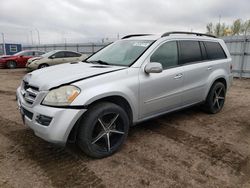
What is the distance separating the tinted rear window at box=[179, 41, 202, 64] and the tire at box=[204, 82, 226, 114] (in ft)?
2.67

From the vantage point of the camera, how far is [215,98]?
4883mm

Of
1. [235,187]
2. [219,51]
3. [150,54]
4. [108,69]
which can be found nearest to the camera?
[235,187]

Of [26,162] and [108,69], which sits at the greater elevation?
[108,69]

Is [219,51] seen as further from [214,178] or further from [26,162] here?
[26,162]

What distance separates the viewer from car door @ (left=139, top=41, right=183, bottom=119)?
3.32 m

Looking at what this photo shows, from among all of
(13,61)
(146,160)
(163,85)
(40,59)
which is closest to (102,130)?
(146,160)

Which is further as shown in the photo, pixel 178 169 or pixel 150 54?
pixel 150 54

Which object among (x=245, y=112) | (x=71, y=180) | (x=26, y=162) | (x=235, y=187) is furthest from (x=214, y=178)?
(x=245, y=112)

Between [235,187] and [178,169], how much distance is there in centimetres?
65

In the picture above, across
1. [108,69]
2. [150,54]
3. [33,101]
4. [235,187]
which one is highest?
[150,54]

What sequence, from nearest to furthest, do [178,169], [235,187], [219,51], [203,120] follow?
[235,187] → [178,169] → [203,120] → [219,51]

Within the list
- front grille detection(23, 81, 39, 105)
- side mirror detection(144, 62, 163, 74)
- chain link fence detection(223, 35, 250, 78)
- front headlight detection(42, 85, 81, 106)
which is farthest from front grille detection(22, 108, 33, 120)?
chain link fence detection(223, 35, 250, 78)

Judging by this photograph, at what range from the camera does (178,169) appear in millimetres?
2738

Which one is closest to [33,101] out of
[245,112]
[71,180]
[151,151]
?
[71,180]
